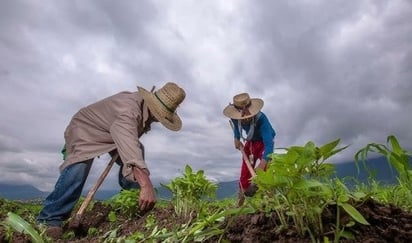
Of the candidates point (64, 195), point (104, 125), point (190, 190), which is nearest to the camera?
point (190, 190)

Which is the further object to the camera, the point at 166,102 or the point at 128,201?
the point at 166,102

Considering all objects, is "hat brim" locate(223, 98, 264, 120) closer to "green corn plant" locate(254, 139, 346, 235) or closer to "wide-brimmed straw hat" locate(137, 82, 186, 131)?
"wide-brimmed straw hat" locate(137, 82, 186, 131)

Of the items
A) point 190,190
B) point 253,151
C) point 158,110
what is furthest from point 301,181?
point 253,151

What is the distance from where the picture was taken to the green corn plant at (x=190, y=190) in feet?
11.7

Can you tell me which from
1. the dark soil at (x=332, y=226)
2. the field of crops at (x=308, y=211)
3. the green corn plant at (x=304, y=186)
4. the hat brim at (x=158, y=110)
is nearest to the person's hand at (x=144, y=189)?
the hat brim at (x=158, y=110)

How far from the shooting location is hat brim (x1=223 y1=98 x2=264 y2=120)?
651cm

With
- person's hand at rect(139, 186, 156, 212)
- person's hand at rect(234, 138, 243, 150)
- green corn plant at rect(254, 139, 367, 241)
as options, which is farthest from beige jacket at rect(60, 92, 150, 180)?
green corn plant at rect(254, 139, 367, 241)

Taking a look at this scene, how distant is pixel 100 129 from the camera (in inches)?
193

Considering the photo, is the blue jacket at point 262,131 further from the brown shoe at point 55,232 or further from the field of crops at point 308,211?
the field of crops at point 308,211

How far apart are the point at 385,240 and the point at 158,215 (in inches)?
100

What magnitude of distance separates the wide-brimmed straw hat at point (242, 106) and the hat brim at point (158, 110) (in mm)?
1900

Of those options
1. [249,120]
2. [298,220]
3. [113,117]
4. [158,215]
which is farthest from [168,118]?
[298,220]

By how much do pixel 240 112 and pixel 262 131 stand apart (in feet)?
1.57

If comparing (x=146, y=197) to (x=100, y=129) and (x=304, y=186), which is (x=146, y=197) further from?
(x=304, y=186)
